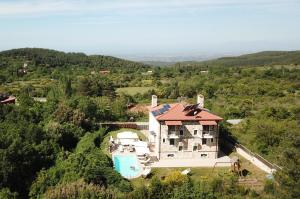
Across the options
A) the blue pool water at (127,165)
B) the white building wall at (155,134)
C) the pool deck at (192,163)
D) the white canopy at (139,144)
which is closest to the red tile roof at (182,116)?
the white building wall at (155,134)

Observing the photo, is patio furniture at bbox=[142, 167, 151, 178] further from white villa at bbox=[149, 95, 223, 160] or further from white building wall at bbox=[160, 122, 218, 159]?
white building wall at bbox=[160, 122, 218, 159]

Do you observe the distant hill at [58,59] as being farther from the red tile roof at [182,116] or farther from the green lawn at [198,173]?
the green lawn at [198,173]

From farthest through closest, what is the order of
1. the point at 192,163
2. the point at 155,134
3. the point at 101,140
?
the point at 101,140 < the point at 155,134 < the point at 192,163

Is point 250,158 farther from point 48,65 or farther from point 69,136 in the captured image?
point 48,65

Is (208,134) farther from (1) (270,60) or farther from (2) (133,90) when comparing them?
(1) (270,60)

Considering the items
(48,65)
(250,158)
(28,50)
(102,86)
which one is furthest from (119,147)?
(28,50)

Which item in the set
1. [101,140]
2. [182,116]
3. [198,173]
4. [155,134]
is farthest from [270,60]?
[198,173]
